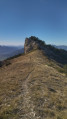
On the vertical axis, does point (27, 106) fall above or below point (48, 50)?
below

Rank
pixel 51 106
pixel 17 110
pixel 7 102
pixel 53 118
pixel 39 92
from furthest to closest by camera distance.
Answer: pixel 39 92 < pixel 7 102 < pixel 51 106 < pixel 17 110 < pixel 53 118

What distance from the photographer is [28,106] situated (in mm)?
15977

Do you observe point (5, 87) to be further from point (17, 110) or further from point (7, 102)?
point (17, 110)

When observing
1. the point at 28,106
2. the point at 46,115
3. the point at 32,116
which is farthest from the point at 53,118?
the point at 28,106

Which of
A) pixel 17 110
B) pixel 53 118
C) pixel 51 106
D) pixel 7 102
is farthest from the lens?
pixel 7 102

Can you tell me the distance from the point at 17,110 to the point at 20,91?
611cm

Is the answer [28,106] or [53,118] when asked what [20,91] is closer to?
[28,106]

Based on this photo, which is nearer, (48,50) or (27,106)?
(27,106)

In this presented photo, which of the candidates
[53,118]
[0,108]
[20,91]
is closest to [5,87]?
[20,91]

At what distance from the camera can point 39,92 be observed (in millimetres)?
20562

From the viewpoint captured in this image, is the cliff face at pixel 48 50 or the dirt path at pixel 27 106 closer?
the dirt path at pixel 27 106

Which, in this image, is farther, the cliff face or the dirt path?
the cliff face

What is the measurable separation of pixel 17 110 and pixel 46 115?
2998 mm

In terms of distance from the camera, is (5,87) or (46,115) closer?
(46,115)
